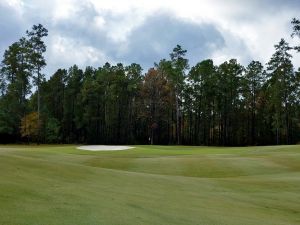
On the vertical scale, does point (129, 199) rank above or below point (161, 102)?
below

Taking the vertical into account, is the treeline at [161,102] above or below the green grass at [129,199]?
above

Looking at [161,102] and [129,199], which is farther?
[161,102]

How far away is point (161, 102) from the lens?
95750 millimetres

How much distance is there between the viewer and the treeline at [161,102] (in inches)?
3472

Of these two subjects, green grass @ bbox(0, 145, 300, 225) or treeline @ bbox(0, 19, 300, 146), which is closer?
green grass @ bbox(0, 145, 300, 225)

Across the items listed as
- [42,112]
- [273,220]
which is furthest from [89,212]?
[42,112]

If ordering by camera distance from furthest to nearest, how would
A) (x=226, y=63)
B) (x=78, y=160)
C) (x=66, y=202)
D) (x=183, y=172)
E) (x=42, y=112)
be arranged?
(x=226, y=63)
(x=42, y=112)
(x=78, y=160)
(x=183, y=172)
(x=66, y=202)

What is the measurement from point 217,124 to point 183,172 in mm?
76144

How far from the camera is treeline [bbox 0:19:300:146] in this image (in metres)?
88.2

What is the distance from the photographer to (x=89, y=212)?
396 inches

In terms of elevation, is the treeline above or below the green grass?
above

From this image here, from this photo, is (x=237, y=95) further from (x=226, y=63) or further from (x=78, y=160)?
(x=78, y=160)

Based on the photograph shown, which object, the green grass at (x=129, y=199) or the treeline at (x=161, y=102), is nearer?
the green grass at (x=129, y=199)

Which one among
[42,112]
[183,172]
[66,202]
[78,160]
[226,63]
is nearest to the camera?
[66,202]
